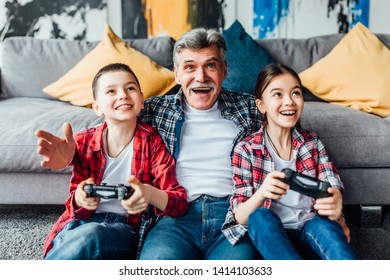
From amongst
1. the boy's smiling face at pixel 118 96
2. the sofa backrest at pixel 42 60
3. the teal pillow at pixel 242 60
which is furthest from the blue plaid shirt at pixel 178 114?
the sofa backrest at pixel 42 60

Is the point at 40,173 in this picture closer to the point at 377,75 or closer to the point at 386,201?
the point at 386,201

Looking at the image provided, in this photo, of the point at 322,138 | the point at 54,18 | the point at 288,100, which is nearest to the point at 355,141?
the point at 322,138

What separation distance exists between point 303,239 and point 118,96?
0.65 m

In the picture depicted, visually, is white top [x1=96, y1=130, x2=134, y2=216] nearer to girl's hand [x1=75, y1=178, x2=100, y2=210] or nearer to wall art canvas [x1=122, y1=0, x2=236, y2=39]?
girl's hand [x1=75, y1=178, x2=100, y2=210]

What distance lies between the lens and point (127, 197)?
1.03m

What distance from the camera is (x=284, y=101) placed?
119 cm

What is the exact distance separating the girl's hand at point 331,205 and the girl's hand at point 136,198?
0.45 m

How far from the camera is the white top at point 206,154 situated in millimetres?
1247

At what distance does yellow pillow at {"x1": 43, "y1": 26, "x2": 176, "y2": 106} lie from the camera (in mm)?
2068

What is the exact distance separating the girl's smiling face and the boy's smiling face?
0.39 m

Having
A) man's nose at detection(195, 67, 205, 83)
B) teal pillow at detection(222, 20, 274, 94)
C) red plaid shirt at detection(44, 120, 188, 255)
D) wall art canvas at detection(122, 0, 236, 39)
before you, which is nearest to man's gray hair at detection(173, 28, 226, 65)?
man's nose at detection(195, 67, 205, 83)

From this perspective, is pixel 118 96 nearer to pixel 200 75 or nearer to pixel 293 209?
pixel 200 75

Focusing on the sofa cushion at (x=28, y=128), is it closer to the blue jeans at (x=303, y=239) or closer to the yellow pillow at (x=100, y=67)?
the yellow pillow at (x=100, y=67)

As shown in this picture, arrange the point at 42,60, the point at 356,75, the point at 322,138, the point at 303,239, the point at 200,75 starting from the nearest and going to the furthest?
the point at 303,239 < the point at 200,75 < the point at 322,138 < the point at 356,75 < the point at 42,60
